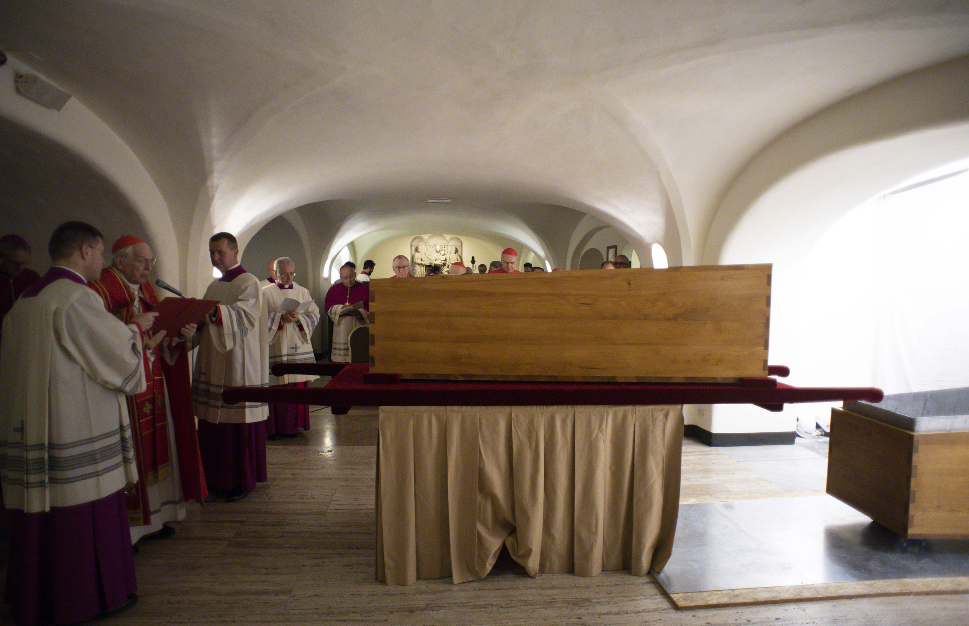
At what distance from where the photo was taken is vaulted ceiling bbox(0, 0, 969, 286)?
266 centimetres

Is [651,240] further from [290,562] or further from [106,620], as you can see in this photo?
[106,620]

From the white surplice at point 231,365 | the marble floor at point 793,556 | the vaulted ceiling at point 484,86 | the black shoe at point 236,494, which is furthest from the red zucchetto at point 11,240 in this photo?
the marble floor at point 793,556

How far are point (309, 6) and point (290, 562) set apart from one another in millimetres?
3112

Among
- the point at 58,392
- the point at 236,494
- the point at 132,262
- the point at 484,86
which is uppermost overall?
the point at 484,86

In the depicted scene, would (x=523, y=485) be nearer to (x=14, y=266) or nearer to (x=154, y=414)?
(x=154, y=414)

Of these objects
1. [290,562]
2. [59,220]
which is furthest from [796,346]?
[59,220]

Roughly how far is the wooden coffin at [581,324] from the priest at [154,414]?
1667mm

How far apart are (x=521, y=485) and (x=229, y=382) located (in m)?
2.27

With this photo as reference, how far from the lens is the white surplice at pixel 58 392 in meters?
1.95

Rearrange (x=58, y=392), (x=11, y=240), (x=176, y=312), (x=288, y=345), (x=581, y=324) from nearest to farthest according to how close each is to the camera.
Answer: (x=581, y=324) → (x=58, y=392) → (x=176, y=312) → (x=11, y=240) → (x=288, y=345)

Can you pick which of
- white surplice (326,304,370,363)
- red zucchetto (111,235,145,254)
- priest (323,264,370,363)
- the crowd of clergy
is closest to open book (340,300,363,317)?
priest (323,264,370,363)

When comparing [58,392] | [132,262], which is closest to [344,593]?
[58,392]

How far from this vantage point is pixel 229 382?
3.38 metres

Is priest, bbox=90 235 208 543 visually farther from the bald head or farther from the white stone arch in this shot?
the white stone arch
